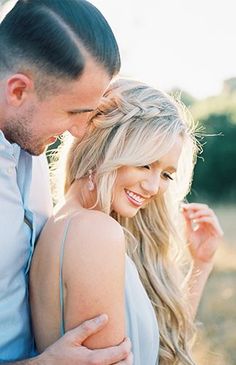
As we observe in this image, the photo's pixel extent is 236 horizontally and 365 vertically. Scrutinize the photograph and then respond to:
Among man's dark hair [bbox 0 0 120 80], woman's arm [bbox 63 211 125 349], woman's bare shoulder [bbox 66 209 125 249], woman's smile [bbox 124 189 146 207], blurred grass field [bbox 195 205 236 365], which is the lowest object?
blurred grass field [bbox 195 205 236 365]

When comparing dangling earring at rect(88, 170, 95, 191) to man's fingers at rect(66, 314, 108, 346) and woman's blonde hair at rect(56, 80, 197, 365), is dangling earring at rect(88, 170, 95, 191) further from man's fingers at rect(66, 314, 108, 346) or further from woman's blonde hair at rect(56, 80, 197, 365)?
man's fingers at rect(66, 314, 108, 346)

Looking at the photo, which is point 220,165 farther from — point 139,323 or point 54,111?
point 54,111

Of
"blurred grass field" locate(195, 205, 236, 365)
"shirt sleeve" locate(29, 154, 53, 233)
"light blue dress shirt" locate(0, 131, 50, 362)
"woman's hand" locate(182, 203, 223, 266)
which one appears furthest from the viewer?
"blurred grass field" locate(195, 205, 236, 365)

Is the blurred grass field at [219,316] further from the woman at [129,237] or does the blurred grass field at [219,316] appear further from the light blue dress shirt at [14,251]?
the light blue dress shirt at [14,251]

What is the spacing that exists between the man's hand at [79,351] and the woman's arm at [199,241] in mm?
1285

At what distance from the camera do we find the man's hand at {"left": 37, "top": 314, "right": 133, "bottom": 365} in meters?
3.21

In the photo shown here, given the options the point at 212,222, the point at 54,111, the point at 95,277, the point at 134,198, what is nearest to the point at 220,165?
the point at 212,222

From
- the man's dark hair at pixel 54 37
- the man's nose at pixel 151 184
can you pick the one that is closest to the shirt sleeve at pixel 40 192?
the man's nose at pixel 151 184

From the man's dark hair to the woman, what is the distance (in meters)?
0.40

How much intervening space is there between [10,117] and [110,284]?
73cm

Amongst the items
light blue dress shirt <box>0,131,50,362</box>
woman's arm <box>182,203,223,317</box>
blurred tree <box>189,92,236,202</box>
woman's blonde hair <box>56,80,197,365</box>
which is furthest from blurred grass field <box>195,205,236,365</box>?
blurred tree <box>189,92,236,202</box>

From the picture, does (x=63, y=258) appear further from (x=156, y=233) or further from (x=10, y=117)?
(x=156, y=233)

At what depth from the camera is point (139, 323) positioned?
12.3 feet

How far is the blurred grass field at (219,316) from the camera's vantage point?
7641 mm
